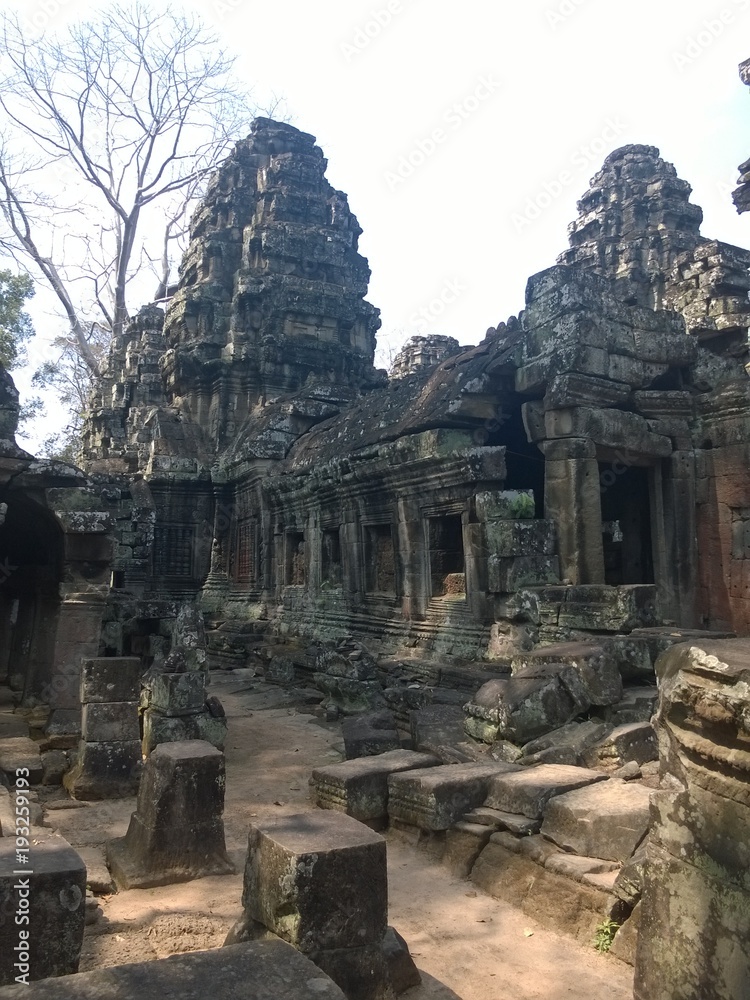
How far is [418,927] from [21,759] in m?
3.54

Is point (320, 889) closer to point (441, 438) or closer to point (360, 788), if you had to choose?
point (360, 788)

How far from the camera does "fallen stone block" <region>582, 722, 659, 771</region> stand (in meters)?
4.81

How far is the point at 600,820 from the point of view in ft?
11.7

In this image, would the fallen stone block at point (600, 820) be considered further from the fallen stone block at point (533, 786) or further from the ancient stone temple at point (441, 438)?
the ancient stone temple at point (441, 438)

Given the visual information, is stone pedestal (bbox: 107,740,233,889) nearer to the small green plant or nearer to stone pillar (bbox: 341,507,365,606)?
the small green plant

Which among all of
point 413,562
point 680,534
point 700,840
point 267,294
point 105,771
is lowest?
point 105,771

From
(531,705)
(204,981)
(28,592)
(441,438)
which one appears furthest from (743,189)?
(28,592)

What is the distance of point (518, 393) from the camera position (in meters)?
8.94

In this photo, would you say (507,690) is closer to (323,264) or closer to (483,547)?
(483,547)

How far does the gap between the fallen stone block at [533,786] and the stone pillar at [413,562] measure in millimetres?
5002

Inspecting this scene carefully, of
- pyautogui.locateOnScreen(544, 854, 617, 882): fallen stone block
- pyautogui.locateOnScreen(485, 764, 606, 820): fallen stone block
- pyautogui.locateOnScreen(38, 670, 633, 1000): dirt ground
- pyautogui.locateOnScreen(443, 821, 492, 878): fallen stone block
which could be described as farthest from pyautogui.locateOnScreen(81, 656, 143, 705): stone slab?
pyautogui.locateOnScreen(544, 854, 617, 882): fallen stone block

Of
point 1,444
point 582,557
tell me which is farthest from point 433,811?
point 1,444

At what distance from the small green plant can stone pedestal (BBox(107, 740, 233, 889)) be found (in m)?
1.97

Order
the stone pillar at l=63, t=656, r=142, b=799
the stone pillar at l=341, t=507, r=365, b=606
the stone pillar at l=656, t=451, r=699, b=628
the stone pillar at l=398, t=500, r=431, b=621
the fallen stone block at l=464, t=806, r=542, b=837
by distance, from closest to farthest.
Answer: the fallen stone block at l=464, t=806, r=542, b=837 < the stone pillar at l=63, t=656, r=142, b=799 < the stone pillar at l=656, t=451, r=699, b=628 < the stone pillar at l=398, t=500, r=431, b=621 < the stone pillar at l=341, t=507, r=365, b=606
